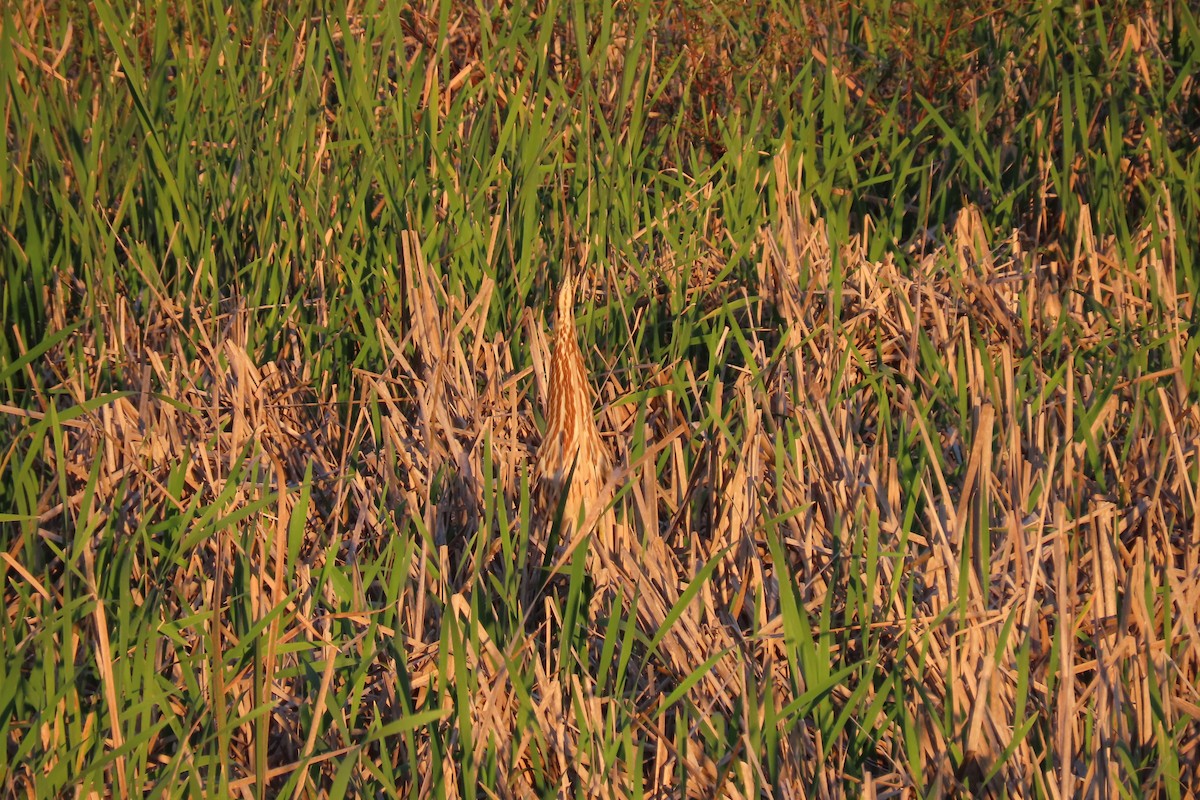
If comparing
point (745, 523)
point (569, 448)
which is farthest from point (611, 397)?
point (745, 523)

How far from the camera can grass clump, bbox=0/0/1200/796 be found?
189 cm

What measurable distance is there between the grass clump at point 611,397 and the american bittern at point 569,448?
89mm

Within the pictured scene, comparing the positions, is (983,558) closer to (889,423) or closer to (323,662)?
(889,423)

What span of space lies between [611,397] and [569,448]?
46 cm

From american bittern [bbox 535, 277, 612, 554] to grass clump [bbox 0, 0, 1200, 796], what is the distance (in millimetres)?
89

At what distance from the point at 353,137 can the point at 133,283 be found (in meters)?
0.63

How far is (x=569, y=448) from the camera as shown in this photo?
228 centimetres

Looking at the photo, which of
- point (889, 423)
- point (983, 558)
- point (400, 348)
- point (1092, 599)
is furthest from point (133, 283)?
point (1092, 599)

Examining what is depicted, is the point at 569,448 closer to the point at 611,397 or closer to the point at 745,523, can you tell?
the point at 745,523

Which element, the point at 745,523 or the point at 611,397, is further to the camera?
the point at 611,397

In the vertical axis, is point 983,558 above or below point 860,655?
above

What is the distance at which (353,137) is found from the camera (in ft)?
10.1

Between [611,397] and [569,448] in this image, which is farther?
[611,397]

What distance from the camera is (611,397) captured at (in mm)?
2723
